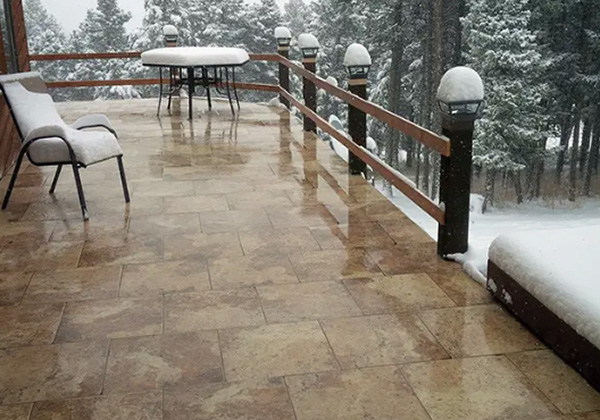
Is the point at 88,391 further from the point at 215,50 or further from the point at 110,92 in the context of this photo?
the point at 110,92

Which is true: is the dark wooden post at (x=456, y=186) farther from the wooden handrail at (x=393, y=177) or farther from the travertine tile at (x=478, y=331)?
the travertine tile at (x=478, y=331)

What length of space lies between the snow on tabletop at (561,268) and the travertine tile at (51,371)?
5.20ft

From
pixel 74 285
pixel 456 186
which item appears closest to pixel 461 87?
pixel 456 186

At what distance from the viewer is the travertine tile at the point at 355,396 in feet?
7.15

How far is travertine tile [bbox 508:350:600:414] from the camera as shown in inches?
87.0

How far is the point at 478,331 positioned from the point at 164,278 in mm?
1449

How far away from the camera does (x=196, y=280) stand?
327 cm

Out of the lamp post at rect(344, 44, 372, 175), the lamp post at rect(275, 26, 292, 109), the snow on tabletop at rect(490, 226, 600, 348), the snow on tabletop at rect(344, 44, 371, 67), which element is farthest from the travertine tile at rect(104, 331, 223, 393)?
the lamp post at rect(275, 26, 292, 109)

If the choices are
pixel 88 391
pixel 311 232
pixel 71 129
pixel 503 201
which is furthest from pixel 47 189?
pixel 503 201

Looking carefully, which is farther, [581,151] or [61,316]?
[581,151]

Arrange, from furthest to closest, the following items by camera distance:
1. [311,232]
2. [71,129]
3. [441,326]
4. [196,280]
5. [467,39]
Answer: [467,39]
[71,129]
[311,232]
[196,280]
[441,326]

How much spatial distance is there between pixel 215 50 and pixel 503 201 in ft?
57.4

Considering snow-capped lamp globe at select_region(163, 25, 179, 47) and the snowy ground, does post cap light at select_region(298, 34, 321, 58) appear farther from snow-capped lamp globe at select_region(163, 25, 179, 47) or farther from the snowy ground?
the snowy ground

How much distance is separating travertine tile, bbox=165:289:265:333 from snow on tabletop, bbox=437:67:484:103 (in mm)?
1253
